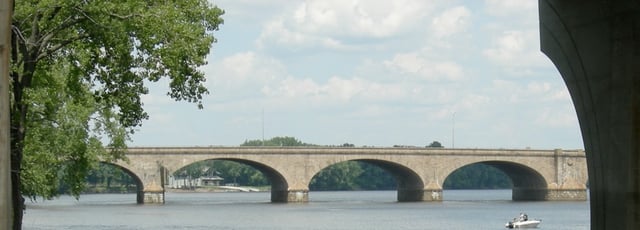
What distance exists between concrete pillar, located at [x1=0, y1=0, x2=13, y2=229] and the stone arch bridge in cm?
9253

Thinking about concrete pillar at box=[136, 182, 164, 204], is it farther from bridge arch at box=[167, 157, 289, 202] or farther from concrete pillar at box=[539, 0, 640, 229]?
concrete pillar at box=[539, 0, 640, 229]

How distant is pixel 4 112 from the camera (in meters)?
16.0

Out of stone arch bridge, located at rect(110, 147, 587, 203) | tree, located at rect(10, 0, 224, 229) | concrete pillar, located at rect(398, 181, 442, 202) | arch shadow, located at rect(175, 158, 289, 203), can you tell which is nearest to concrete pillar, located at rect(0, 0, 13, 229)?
tree, located at rect(10, 0, 224, 229)

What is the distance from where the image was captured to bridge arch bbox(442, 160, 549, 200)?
396ft

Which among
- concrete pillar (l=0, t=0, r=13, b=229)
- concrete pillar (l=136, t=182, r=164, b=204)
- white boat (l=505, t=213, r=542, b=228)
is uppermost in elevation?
concrete pillar (l=0, t=0, r=13, b=229)

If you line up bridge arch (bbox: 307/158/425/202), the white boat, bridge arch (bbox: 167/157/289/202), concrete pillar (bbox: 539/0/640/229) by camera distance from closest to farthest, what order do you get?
concrete pillar (bbox: 539/0/640/229)
the white boat
bridge arch (bbox: 167/157/289/202)
bridge arch (bbox: 307/158/425/202)

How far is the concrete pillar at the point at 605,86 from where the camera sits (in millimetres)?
21062

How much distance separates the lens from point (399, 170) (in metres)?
123

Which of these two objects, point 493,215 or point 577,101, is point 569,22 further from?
point 493,215

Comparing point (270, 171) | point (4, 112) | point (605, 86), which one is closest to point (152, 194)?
point (270, 171)

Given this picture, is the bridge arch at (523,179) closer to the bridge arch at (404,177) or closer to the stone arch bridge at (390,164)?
the stone arch bridge at (390,164)

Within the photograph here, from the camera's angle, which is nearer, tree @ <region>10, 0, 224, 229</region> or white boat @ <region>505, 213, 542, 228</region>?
tree @ <region>10, 0, 224, 229</region>

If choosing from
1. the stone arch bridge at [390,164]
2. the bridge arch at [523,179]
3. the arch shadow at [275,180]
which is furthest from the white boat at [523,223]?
the bridge arch at [523,179]

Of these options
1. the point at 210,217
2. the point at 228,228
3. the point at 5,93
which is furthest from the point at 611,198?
the point at 210,217
